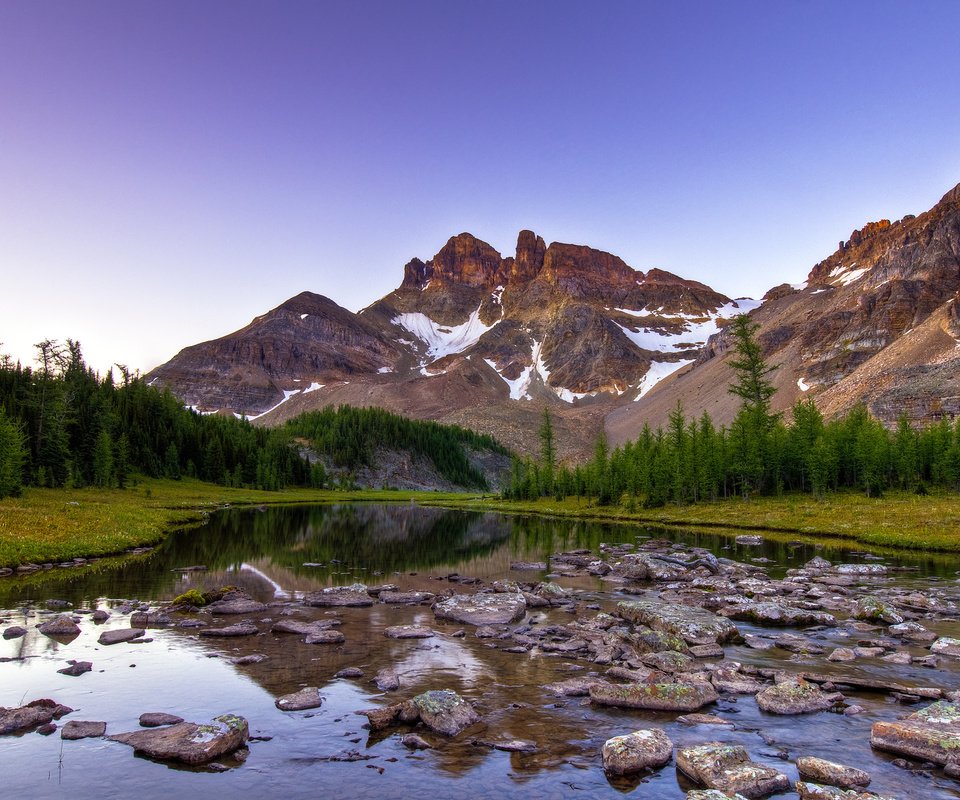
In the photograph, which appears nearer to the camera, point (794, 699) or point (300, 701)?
point (794, 699)

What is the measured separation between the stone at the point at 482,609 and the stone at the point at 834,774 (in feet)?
49.9

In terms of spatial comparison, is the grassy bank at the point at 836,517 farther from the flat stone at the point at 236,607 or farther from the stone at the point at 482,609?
the flat stone at the point at 236,607

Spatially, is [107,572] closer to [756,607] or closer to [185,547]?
[185,547]

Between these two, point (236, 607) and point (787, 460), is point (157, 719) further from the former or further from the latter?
point (787, 460)

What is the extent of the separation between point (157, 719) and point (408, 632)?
10.5 m

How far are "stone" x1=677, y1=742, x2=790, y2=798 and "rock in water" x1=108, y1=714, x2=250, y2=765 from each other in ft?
31.4

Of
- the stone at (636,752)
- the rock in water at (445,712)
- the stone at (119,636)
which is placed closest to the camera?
the stone at (636,752)

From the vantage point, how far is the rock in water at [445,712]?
1405 cm

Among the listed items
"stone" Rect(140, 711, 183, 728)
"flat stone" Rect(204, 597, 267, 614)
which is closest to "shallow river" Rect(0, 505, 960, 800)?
"stone" Rect(140, 711, 183, 728)

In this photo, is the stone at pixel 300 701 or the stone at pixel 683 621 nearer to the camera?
the stone at pixel 300 701

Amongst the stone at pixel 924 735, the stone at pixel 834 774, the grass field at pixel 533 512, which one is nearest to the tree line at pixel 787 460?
the grass field at pixel 533 512

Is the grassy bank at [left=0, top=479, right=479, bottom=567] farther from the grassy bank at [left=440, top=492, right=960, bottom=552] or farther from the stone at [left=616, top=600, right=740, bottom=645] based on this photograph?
the grassy bank at [left=440, top=492, right=960, bottom=552]

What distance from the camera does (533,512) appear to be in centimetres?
11656

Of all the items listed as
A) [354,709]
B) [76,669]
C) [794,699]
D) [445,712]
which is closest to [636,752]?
[445,712]
